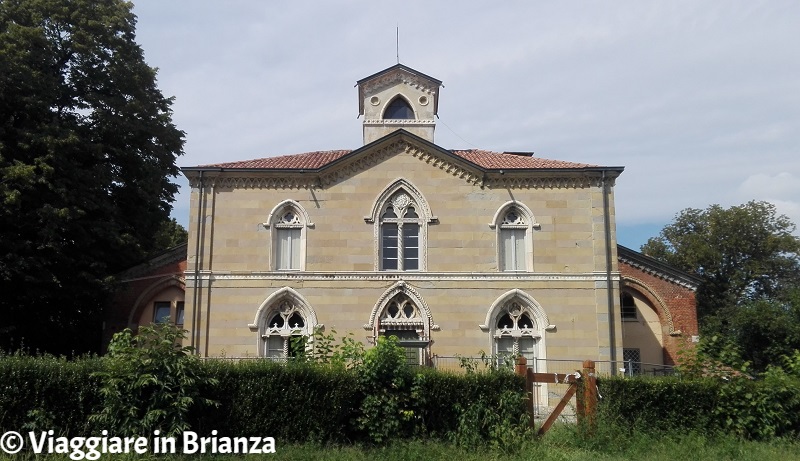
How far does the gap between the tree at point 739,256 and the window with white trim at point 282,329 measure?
91.0 ft

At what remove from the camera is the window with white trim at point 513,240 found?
913 inches

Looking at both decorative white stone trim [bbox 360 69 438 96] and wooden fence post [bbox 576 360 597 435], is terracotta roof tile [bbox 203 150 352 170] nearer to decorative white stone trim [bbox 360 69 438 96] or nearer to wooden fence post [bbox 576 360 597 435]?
decorative white stone trim [bbox 360 69 438 96]

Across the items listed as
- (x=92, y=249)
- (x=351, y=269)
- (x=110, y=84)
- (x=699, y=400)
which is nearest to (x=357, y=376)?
(x=699, y=400)

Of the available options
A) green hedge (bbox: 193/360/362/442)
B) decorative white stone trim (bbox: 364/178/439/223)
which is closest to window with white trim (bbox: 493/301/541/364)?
decorative white stone trim (bbox: 364/178/439/223)

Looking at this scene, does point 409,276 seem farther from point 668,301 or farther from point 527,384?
point 668,301

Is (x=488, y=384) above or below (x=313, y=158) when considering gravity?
below

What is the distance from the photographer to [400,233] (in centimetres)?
2331

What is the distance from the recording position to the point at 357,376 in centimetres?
1414

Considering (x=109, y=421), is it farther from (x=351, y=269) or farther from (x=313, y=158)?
(x=313, y=158)

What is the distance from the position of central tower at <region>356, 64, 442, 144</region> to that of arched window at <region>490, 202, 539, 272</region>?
4.79 metres

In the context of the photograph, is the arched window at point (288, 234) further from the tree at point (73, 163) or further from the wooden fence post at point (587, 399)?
the wooden fence post at point (587, 399)

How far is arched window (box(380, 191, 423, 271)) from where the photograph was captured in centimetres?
2320

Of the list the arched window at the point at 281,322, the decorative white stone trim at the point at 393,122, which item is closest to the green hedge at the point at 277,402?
the arched window at the point at 281,322

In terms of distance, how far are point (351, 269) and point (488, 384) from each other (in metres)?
9.35
